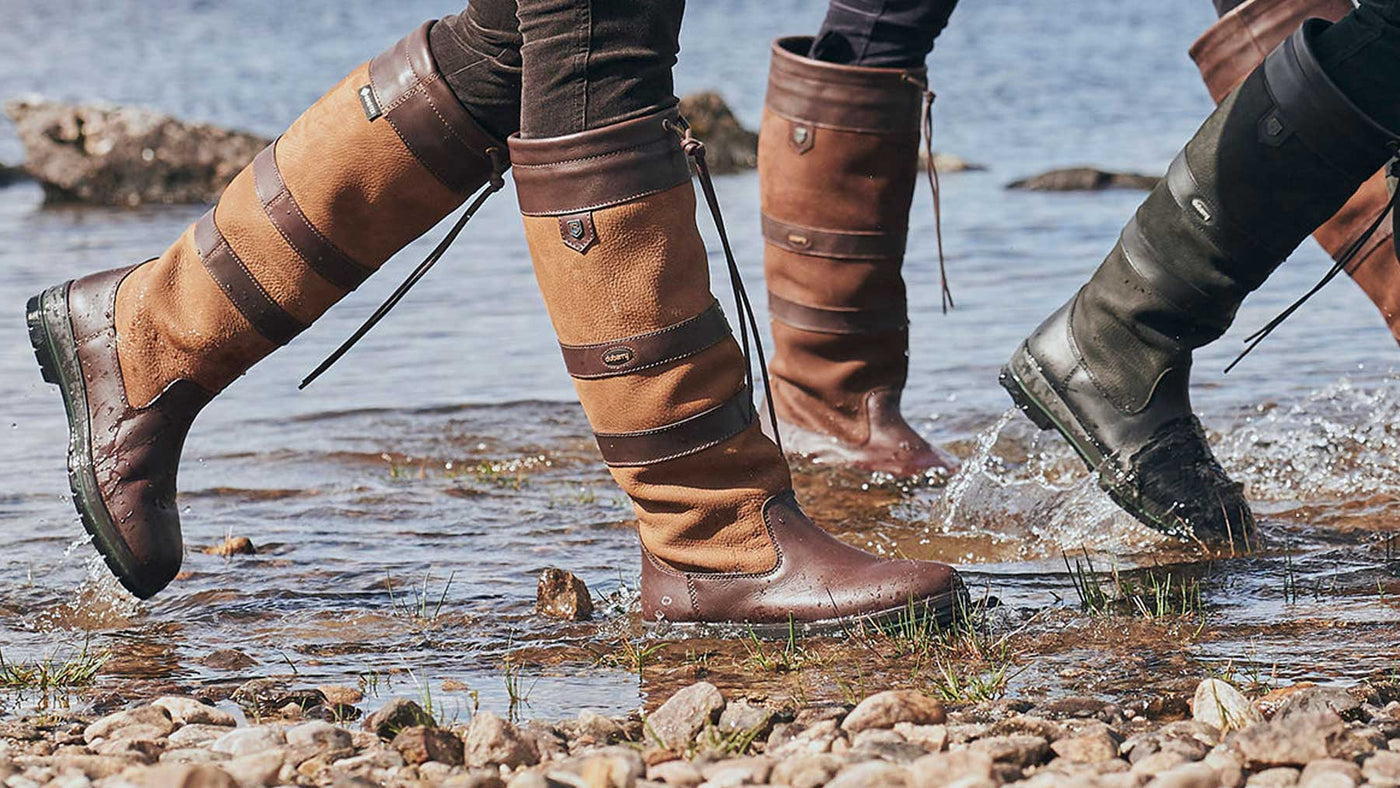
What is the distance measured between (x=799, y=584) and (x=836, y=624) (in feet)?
0.24

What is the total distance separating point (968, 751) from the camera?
1.78m

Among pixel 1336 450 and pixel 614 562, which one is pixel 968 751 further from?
pixel 1336 450

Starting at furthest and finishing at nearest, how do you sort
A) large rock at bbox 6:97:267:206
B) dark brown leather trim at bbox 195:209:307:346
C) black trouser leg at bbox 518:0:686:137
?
large rock at bbox 6:97:267:206, dark brown leather trim at bbox 195:209:307:346, black trouser leg at bbox 518:0:686:137

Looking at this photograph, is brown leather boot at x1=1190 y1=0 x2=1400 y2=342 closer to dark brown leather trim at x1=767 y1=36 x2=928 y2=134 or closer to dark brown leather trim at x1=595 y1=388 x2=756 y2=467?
dark brown leather trim at x1=767 y1=36 x2=928 y2=134

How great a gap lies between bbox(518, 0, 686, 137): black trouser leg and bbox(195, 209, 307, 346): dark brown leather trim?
0.58 metres

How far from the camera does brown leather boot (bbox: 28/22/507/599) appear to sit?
2578 mm

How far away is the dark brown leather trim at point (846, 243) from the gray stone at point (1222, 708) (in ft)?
5.96

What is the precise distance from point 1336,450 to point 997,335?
1856 millimetres

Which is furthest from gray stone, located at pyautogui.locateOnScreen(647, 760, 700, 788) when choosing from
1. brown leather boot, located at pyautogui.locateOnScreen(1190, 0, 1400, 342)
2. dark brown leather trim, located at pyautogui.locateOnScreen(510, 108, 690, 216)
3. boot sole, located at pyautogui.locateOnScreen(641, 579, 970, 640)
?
brown leather boot, located at pyautogui.locateOnScreen(1190, 0, 1400, 342)

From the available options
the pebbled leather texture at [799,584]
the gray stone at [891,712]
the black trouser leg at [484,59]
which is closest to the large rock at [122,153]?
the black trouser leg at [484,59]

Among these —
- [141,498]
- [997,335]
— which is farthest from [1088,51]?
[141,498]

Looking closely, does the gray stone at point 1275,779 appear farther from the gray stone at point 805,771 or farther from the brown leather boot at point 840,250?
the brown leather boot at point 840,250

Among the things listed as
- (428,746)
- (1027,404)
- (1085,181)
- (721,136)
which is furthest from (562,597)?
(721,136)

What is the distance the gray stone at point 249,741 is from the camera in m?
1.90
